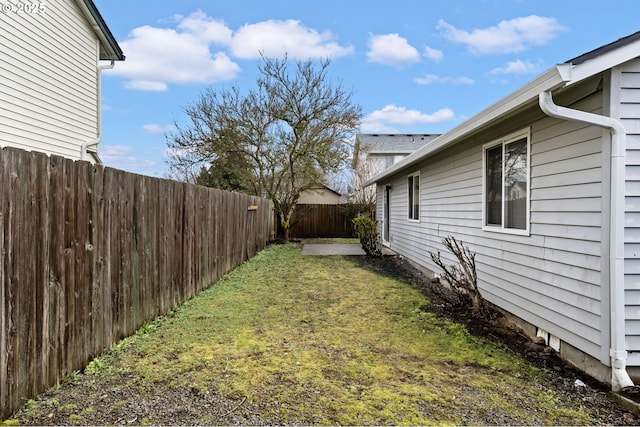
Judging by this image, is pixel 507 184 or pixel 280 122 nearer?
pixel 507 184

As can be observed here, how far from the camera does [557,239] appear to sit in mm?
3566

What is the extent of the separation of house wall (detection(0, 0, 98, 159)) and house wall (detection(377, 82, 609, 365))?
7781 mm

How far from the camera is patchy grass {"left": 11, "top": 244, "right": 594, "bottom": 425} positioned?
252 centimetres

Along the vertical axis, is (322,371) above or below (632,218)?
below

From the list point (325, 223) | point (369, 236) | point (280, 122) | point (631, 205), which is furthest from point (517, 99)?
point (325, 223)

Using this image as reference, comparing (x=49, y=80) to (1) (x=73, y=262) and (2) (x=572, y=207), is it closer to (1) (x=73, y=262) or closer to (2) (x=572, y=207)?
(1) (x=73, y=262)

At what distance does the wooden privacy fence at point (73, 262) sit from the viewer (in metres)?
2.33

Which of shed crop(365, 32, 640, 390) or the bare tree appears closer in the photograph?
shed crop(365, 32, 640, 390)

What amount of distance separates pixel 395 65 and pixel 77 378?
46.9 ft

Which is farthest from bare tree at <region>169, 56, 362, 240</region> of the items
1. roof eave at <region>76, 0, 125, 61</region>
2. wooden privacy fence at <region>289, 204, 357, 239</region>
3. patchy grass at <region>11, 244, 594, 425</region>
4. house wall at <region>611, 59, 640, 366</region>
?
house wall at <region>611, 59, 640, 366</region>

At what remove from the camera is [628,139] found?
Result: 294 centimetres

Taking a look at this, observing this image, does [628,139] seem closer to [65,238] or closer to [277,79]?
[65,238]

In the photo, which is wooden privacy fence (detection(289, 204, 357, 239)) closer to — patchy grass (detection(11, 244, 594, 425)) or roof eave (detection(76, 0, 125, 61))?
roof eave (detection(76, 0, 125, 61))

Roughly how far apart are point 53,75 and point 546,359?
9.54 metres
